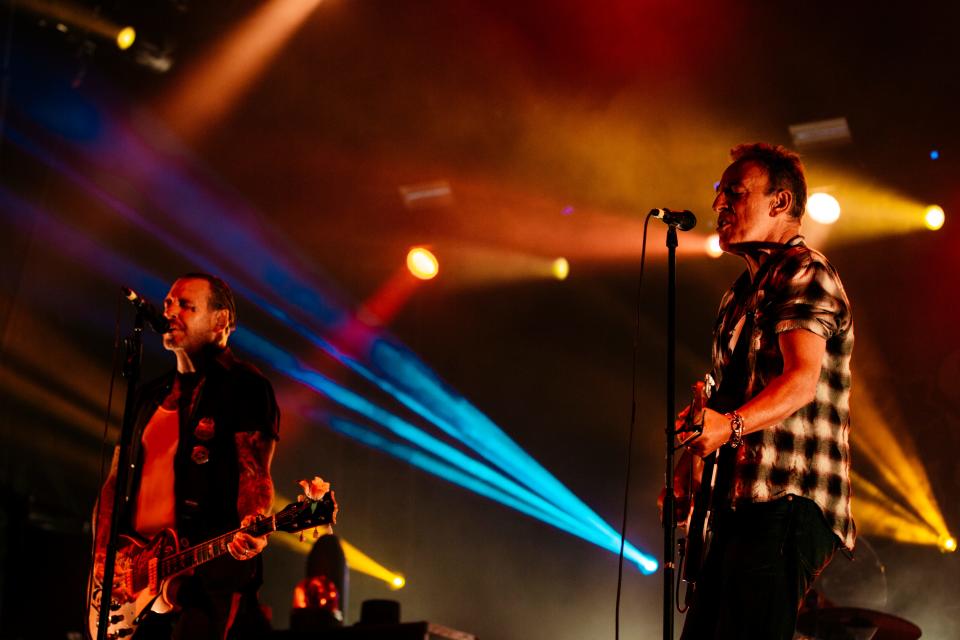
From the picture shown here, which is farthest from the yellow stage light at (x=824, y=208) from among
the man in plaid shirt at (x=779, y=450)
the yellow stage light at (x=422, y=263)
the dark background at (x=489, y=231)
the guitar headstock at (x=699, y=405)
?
the man in plaid shirt at (x=779, y=450)

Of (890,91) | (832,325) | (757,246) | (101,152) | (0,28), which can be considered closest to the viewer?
(832,325)

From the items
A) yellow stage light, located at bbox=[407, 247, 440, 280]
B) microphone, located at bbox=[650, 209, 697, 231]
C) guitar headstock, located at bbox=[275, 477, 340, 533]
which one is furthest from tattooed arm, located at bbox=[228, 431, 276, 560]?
yellow stage light, located at bbox=[407, 247, 440, 280]

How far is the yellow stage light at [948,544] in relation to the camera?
7.21 metres

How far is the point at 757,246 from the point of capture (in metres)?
2.98

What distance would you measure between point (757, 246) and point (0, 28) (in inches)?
293

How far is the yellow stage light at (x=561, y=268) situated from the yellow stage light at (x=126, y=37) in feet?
13.1

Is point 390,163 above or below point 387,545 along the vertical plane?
above

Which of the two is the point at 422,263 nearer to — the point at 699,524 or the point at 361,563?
the point at 361,563

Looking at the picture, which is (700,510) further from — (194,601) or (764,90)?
(764,90)

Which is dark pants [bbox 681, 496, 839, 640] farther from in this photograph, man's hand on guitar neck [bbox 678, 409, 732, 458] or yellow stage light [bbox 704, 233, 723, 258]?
yellow stage light [bbox 704, 233, 723, 258]

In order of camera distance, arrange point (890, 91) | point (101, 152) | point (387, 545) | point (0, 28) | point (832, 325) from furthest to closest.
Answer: point (387, 545), point (101, 152), point (0, 28), point (890, 91), point (832, 325)

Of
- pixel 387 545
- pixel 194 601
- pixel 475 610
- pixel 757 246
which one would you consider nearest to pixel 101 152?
pixel 387 545

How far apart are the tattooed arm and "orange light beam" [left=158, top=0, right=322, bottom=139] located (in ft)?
16.0

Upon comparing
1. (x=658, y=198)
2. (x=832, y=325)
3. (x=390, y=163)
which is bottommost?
(x=832, y=325)
